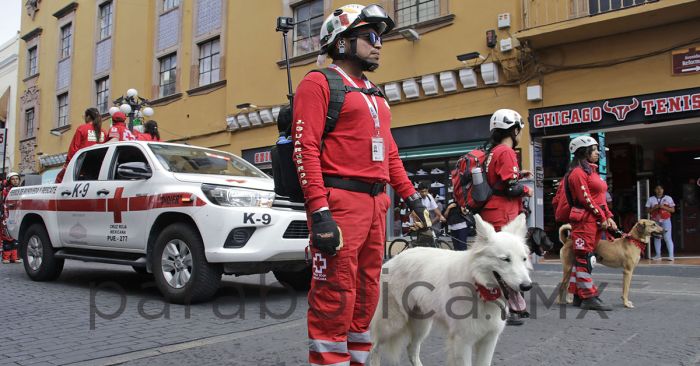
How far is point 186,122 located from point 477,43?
1238 centimetres

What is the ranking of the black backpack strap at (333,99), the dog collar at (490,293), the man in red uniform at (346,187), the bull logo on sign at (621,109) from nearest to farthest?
1. the man in red uniform at (346,187)
2. the black backpack strap at (333,99)
3. the dog collar at (490,293)
4. the bull logo on sign at (621,109)

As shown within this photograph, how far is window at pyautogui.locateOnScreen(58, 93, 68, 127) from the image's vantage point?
27812 millimetres

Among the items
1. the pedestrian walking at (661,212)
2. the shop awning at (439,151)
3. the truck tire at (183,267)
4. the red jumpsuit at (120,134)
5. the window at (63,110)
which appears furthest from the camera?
the window at (63,110)

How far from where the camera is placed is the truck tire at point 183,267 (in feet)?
19.1

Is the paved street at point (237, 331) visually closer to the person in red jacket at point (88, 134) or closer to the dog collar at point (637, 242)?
the dog collar at point (637, 242)

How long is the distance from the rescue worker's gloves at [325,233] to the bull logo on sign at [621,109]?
1034 cm

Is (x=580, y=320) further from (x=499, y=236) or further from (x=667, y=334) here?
(x=499, y=236)

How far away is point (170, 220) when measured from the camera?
6367 millimetres

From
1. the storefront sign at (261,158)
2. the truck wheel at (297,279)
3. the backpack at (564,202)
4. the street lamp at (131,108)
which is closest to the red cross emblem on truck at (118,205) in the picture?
the truck wheel at (297,279)

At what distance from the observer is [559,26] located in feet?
36.5

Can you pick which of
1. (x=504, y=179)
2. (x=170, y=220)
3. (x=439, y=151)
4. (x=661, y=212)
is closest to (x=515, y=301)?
→ (x=504, y=179)

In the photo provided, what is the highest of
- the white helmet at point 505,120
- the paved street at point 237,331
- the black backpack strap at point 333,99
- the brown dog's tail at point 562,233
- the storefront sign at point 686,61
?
the storefront sign at point 686,61

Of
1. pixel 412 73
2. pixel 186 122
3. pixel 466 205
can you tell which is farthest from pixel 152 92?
pixel 466 205

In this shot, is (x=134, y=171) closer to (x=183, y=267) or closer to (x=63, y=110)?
(x=183, y=267)
